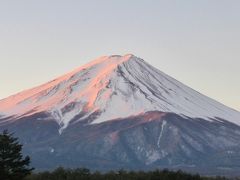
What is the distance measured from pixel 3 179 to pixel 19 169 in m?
2.03

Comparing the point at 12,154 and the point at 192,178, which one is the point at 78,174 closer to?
the point at 192,178

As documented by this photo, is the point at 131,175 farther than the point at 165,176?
Yes

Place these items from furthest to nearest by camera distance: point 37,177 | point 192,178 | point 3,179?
point 192,178, point 37,177, point 3,179

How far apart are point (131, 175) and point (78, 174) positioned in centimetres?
1020

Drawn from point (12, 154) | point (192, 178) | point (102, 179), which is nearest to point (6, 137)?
point (12, 154)

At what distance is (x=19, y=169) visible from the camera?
62.6 metres

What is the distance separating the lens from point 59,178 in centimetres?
8644

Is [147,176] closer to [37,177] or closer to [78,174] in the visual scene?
[78,174]

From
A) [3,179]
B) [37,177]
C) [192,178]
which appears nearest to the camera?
[3,179]

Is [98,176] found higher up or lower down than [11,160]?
higher up

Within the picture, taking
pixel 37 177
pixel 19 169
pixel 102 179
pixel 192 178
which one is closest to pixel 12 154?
pixel 19 169

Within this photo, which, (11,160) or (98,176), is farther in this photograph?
(98,176)

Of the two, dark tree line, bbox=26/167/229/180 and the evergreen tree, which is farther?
→ dark tree line, bbox=26/167/229/180

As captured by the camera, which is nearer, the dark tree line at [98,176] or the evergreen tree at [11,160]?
the evergreen tree at [11,160]
